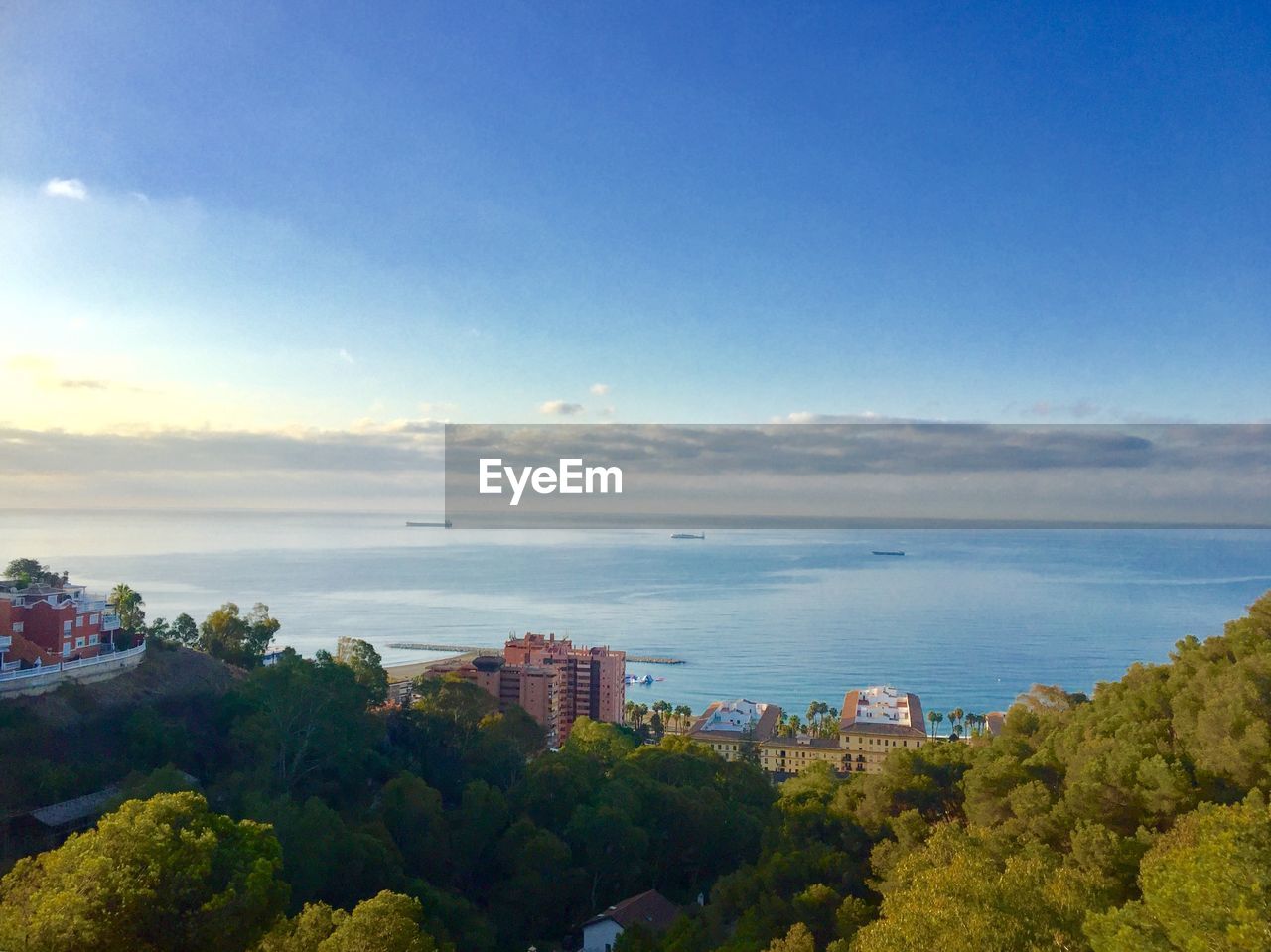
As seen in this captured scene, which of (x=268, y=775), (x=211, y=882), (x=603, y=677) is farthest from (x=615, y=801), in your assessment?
(x=603, y=677)

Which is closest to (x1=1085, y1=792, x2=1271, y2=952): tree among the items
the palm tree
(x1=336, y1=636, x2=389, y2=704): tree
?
(x1=336, y1=636, x2=389, y2=704): tree

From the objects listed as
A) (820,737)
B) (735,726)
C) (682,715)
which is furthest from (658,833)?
(682,715)

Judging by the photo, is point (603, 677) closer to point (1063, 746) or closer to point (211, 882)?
point (1063, 746)

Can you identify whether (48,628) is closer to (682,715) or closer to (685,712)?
(685,712)

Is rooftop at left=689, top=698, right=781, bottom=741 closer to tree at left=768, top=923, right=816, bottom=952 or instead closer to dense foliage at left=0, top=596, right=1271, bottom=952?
dense foliage at left=0, top=596, right=1271, bottom=952

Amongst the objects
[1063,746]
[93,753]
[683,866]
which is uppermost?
[1063,746]
